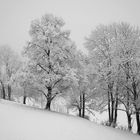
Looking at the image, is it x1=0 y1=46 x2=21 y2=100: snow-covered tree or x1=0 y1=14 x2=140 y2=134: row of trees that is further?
x1=0 y1=46 x2=21 y2=100: snow-covered tree

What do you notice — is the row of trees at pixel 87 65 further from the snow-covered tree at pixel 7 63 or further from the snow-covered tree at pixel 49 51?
the snow-covered tree at pixel 7 63

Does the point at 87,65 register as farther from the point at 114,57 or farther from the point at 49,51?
the point at 49,51

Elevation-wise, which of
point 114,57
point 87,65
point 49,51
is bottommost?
point 87,65

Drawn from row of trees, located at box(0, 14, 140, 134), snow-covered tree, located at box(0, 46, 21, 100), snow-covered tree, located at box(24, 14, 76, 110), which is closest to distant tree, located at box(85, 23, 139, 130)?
row of trees, located at box(0, 14, 140, 134)

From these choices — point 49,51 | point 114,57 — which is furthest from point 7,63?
point 114,57

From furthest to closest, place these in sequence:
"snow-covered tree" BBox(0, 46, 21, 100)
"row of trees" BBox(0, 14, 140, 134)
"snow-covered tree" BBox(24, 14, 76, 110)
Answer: "snow-covered tree" BBox(0, 46, 21, 100), "snow-covered tree" BBox(24, 14, 76, 110), "row of trees" BBox(0, 14, 140, 134)

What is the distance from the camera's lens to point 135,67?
1294 cm

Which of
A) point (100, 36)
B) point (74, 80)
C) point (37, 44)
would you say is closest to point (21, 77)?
point (37, 44)

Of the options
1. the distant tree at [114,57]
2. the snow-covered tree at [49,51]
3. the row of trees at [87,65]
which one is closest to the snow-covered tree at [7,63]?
the row of trees at [87,65]

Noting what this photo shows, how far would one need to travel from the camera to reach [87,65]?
725 inches

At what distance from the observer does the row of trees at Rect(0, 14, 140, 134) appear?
13406mm

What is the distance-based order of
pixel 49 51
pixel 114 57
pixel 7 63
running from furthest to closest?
pixel 7 63 < pixel 49 51 < pixel 114 57

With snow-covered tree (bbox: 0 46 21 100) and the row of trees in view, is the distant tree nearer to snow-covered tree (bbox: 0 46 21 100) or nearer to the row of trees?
the row of trees

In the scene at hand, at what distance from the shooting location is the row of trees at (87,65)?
44.0 ft
